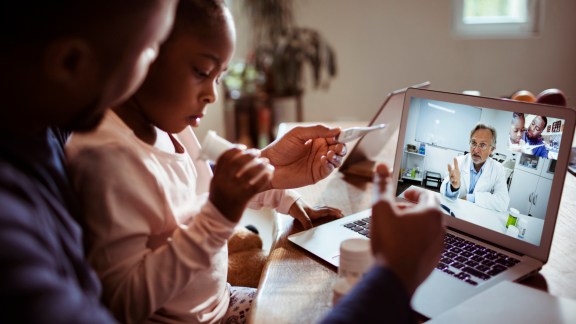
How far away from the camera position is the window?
3.21 metres

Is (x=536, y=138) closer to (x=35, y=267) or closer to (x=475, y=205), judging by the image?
(x=475, y=205)

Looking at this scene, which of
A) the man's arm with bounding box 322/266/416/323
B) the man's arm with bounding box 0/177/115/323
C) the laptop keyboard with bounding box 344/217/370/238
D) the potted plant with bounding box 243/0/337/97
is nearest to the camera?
the man's arm with bounding box 0/177/115/323

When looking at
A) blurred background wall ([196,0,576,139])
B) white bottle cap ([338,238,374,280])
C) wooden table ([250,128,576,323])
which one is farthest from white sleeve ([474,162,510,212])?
blurred background wall ([196,0,576,139])

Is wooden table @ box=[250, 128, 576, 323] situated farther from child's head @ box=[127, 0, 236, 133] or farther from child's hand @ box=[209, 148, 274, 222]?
child's head @ box=[127, 0, 236, 133]

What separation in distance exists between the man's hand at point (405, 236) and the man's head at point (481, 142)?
0.31m

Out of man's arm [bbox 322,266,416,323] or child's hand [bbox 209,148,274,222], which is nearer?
man's arm [bbox 322,266,416,323]

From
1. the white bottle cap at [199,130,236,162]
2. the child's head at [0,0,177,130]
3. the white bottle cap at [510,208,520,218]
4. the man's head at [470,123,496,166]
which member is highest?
the child's head at [0,0,177,130]

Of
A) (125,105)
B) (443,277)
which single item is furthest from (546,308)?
(125,105)

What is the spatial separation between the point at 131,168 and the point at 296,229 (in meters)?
0.47

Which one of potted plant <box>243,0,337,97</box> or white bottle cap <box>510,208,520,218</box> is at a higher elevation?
potted plant <box>243,0,337,97</box>

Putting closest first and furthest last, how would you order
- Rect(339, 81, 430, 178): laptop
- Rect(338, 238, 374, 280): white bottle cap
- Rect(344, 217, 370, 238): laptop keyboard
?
1. Rect(338, 238, 374, 280): white bottle cap
2. Rect(344, 217, 370, 238): laptop keyboard
3. Rect(339, 81, 430, 178): laptop

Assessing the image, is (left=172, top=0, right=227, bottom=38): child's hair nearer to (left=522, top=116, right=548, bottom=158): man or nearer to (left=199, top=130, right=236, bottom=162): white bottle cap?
(left=199, top=130, right=236, bottom=162): white bottle cap

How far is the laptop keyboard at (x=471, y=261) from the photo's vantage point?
33.3 inches

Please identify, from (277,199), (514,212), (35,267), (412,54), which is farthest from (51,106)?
(412,54)
